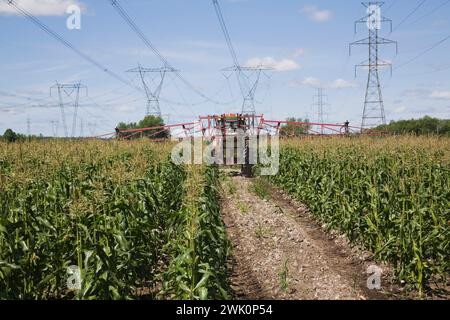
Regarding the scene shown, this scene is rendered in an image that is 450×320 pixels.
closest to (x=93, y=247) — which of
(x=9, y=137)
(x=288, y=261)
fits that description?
(x=288, y=261)

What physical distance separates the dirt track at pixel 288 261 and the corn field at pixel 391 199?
1.76 feet

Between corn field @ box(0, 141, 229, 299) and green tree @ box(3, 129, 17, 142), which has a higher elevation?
green tree @ box(3, 129, 17, 142)

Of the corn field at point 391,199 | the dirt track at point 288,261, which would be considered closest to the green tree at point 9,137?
the dirt track at point 288,261

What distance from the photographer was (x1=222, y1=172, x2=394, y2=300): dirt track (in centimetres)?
724

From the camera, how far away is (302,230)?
37.5 feet

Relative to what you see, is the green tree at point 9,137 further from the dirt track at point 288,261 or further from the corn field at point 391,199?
the corn field at point 391,199

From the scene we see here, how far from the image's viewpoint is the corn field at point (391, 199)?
744 cm

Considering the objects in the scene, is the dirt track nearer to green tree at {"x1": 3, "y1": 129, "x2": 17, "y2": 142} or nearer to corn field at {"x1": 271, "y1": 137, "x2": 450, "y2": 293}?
corn field at {"x1": 271, "y1": 137, "x2": 450, "y2": 293}

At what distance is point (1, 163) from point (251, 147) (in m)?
13.0

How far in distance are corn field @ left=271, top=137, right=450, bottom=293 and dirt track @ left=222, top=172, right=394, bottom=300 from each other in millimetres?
537

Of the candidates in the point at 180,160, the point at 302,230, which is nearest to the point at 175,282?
the point at 302,230

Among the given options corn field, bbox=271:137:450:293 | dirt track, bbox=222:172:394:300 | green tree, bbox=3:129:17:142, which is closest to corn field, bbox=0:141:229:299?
dirt track, bbox=222:172:394:300
